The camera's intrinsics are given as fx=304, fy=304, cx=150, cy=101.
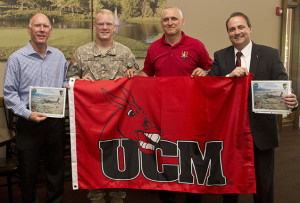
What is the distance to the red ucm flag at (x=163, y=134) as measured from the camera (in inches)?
86.4

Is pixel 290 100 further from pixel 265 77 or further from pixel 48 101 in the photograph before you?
pixel 48 101

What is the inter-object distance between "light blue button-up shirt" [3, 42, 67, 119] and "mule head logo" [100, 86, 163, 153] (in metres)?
0.43

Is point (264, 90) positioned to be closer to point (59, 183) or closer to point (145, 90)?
point (145, 90)

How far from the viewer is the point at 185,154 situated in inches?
89.6

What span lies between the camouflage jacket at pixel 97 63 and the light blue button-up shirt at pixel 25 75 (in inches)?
6.4

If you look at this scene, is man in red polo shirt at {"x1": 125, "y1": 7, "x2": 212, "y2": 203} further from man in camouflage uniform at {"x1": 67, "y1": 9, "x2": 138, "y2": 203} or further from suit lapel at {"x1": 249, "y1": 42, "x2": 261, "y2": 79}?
suit lapel at {"x1": 249, "y1": 42, "x2": 261, "y2": 79}

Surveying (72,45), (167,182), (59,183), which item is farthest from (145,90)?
(72,45)

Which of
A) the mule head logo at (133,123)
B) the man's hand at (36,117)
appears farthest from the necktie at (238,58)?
the man's hand at (36,117)

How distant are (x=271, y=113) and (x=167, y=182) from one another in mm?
Result: 907

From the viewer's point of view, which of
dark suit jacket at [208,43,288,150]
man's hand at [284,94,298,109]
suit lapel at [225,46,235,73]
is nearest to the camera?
man's hand at [284,94,298,109]

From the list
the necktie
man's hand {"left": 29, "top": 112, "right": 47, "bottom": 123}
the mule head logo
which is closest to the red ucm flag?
the mule head logo

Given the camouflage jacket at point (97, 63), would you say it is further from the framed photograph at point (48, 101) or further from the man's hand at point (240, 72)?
the man's hand at point (240, 72)

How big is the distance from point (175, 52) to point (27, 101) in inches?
47.8

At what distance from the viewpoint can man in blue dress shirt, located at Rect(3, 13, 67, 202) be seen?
2.23m
